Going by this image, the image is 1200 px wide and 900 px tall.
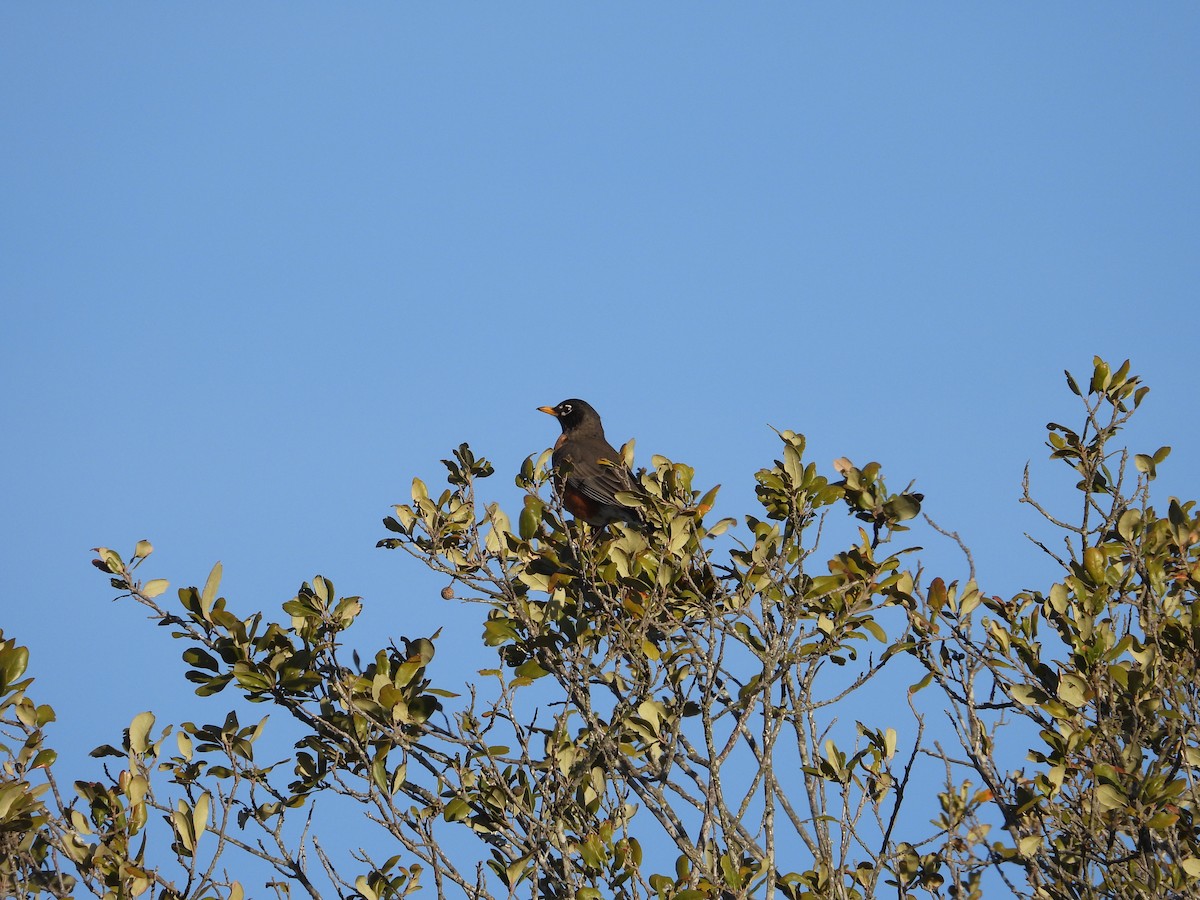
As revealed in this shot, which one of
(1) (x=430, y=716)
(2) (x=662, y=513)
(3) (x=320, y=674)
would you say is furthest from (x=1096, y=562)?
(3) (x=320, y=674)

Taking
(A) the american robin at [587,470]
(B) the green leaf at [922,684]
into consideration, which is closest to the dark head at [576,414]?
(A) the american robin at [587,470]

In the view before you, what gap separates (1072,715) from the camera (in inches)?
219

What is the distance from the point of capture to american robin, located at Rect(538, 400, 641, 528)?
707cm

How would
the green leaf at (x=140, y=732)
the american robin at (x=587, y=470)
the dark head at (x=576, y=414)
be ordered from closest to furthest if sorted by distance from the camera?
the green leaf at (x=140, y=732)
the american robin at (x=587, y=470)
the dark head at (x=576, y=414)

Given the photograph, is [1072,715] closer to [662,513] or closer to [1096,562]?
[1096,562]

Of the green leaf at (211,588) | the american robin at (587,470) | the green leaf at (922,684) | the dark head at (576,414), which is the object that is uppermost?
the dark head at (576,414)

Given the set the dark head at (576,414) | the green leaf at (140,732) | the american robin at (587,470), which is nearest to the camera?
the green leaf at (140,732)

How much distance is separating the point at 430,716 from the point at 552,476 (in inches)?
54.2

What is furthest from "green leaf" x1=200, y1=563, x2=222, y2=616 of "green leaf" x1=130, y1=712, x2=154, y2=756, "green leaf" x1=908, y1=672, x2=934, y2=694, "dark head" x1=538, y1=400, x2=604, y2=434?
"dark head" x1=538, y1=400, x2=604, y2=434

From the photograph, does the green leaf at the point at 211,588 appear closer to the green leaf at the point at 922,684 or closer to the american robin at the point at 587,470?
the american robin at the point at 587,470

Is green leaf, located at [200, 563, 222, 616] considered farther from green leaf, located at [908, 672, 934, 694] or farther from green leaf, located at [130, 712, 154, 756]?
green leaf, located at [908, 672, 934, 694]

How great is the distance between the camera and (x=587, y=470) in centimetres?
975

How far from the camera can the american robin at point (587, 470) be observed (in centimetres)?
707

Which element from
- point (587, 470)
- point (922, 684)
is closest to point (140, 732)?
point (922, 684)
